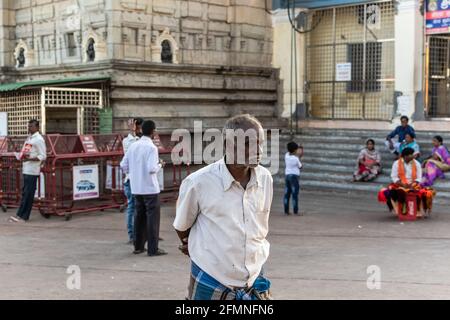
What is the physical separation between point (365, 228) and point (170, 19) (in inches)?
307

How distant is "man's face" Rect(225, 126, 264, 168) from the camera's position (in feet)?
13.0

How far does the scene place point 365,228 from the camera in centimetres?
1082

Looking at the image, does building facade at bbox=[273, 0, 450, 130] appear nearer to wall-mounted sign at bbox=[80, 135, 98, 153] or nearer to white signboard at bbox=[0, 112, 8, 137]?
wall-mounted sign at bbox=[80, 135, 98, 153]

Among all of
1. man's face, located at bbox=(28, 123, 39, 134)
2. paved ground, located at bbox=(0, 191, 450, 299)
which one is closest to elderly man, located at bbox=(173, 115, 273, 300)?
paved ground, located at bbox=(0, 191, 450, 299)

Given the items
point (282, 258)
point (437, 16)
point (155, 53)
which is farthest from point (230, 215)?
point (437, 16)

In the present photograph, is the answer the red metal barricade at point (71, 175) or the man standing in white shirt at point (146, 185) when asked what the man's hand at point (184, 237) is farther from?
the red metal barricade at point (71, 175)

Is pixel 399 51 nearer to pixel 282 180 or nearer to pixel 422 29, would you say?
pixel 422 29

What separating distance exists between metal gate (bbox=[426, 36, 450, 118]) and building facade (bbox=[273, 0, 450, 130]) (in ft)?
0.08

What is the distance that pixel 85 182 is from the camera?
12.6 m

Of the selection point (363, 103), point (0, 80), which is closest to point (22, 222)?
point (0, 80)

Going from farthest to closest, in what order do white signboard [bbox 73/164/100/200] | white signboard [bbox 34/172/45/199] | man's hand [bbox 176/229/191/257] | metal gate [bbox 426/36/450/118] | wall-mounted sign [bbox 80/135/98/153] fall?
metal gate [bbox 426/36/450/118]
wall-mounted sign [bbox 80/135/98/153]
white signboard [bbox 73/164/100/200]
white signboard [bbox 34/172/45/199]
man's hand [bbox 176/229/191/257]

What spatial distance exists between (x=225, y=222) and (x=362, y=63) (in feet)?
48.6

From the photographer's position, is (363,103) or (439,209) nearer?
(439,209)

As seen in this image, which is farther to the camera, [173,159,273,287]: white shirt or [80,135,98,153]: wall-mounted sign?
[80,135,98,153]: wall-mounted sign
